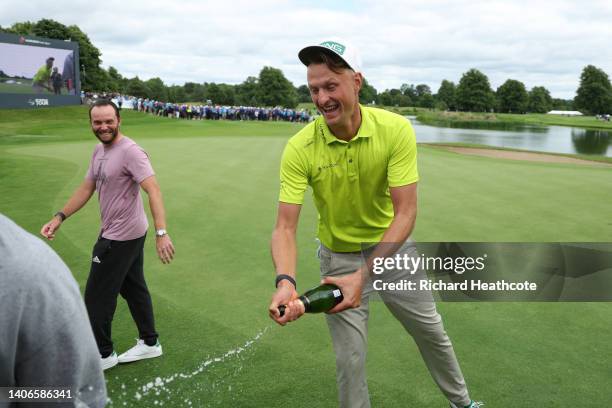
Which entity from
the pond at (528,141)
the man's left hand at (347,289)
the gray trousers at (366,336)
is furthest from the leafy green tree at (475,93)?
the man's left hand at (347,289)

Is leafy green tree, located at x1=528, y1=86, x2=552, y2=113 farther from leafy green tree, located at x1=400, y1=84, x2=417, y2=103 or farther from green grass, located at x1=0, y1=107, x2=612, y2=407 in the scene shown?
green grass, located at x1=0, y1=107, x2=612, y2=407

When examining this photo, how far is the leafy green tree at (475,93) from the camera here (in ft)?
420

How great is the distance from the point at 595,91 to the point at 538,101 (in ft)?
97.5

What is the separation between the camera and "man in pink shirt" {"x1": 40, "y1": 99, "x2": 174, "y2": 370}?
4180mm

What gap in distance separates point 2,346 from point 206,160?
15354 millimetres

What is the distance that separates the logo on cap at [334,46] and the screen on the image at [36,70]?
1723 inches

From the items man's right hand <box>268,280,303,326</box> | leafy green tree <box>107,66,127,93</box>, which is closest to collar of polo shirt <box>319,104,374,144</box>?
man's right hand <box>268,280,303,326</box>

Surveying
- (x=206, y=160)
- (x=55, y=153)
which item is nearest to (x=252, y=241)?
(x=206, y=160)

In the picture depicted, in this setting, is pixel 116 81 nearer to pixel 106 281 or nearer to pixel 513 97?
pixel 513 97

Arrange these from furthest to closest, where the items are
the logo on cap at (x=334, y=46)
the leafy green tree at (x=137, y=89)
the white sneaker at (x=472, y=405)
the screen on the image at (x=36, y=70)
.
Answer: the leafy green tree at (x=137, y=89), the screen on the image at (x=36, y=70), the white sneaker at (x=472, y=405), the logo on cap at (x=334, y=46)

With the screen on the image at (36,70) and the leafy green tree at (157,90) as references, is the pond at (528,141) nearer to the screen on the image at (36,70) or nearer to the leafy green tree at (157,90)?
the screen on the image at (36,70)

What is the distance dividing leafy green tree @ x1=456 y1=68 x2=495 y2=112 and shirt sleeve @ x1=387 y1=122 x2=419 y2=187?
133457 mm

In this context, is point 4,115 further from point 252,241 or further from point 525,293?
point 525,293

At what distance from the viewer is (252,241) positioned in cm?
747
